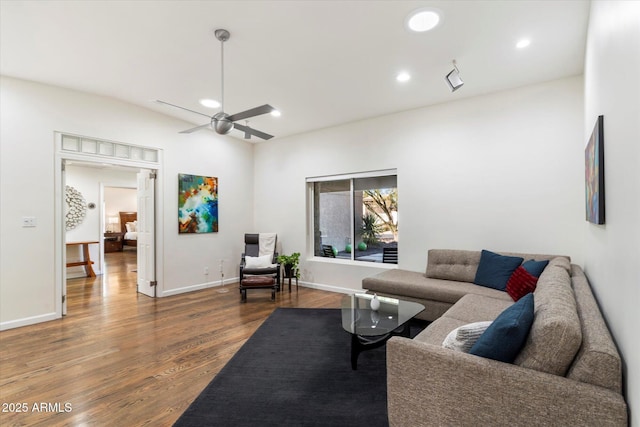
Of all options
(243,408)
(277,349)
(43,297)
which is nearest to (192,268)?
(43,297)

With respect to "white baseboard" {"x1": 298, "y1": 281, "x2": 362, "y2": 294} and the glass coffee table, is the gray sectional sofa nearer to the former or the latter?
the glass coffee table

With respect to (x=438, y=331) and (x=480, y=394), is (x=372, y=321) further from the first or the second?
(x=480, y=394)

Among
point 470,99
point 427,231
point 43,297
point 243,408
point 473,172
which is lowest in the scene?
point 243,408

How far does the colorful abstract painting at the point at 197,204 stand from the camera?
505 centimetres

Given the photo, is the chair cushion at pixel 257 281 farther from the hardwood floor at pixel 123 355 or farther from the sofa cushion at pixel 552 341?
the sofa cushion at pixel 552 341

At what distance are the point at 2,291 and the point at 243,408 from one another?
3.47m

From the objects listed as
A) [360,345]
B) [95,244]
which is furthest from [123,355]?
[95,244]

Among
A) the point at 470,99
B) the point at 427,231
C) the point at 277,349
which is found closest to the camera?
the point at 277,349

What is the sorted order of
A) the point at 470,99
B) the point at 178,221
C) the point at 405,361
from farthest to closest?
the point at 178,221, the point at 470,99, the point at 405,361

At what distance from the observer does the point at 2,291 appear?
344cm

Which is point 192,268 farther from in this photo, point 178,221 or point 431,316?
point 431,316

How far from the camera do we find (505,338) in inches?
52.0

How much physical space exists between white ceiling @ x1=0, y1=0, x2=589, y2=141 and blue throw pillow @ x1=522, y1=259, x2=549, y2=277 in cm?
205

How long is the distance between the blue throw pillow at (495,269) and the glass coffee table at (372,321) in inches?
39.5
